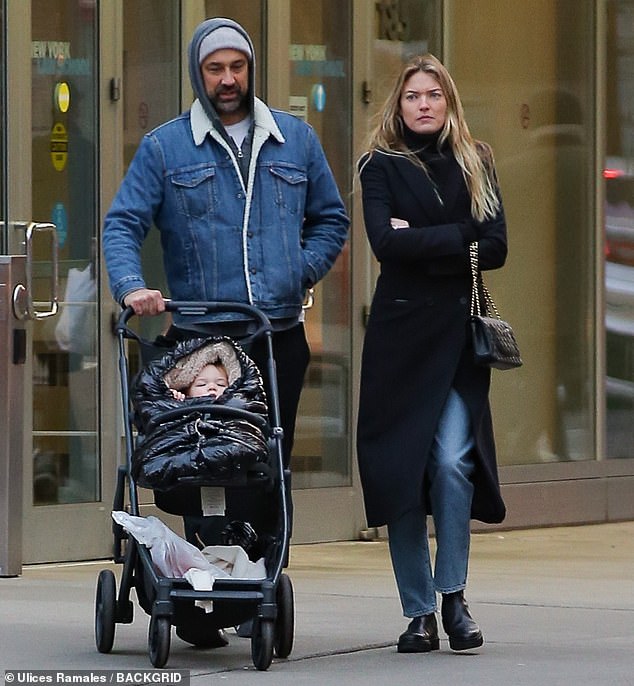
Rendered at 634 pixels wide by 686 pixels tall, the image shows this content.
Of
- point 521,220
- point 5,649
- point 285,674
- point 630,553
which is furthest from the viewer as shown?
point 521,220

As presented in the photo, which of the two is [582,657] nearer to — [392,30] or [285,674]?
[285,674]

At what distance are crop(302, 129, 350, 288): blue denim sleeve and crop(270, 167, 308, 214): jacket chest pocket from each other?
0.08 meters

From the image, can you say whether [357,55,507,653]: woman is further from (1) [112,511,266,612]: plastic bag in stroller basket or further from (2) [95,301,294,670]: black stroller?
(1) [112,511,266,612]: plastic bag in stroller basket

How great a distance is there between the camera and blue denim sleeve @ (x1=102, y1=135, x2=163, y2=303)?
6102 mm

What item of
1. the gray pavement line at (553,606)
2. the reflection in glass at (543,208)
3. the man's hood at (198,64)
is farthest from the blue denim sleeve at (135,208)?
the reflection in glass at (543,208)

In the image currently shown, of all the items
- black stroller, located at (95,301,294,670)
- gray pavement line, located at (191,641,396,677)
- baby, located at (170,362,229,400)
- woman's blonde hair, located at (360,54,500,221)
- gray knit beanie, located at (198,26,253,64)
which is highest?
gray knit beanie, located at (198,26,253,64)

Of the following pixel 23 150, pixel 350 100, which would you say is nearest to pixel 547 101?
pixel 350 100

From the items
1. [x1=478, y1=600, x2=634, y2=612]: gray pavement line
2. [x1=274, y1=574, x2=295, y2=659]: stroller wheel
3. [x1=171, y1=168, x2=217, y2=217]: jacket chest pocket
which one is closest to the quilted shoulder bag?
[x1=171, y1=168, x2=217, y2=217]: jacket chest pocket

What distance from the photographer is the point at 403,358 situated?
6238mm

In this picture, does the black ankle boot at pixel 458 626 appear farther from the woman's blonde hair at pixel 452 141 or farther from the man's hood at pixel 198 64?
the man's hood at pixel 198 64

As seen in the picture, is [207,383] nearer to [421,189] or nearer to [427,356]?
[427,356]

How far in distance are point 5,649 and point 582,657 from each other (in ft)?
5.77

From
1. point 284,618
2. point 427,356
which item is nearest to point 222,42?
point 427,356

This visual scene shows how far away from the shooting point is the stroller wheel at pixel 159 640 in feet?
18.3
